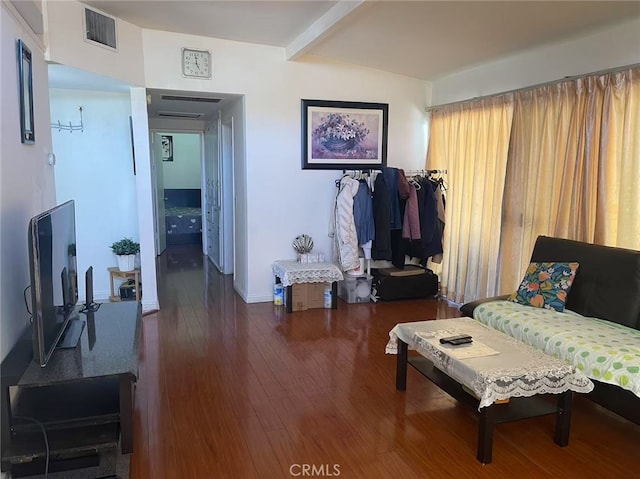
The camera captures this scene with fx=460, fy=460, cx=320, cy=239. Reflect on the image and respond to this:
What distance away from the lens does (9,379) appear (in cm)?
189

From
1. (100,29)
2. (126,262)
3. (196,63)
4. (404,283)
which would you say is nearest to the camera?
(100,29)

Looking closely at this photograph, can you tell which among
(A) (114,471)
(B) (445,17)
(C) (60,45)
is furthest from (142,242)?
(B) (445,17)

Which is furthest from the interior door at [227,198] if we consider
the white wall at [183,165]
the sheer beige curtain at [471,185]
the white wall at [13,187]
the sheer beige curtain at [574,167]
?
the white wall at [183,165]

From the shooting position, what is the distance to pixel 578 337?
261 cm

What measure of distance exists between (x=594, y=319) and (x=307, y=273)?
2.43m

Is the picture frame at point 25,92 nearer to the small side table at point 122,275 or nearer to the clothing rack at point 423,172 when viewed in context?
the small side table at point 122,275

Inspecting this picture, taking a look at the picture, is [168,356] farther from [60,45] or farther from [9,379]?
[60,45]

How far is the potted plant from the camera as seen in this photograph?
A: 4.54m

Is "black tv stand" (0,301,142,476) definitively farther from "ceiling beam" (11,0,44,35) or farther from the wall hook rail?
the wall hook rail

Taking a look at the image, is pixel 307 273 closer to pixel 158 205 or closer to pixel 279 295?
pixel 279 295

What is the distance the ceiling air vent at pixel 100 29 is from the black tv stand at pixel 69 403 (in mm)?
2286

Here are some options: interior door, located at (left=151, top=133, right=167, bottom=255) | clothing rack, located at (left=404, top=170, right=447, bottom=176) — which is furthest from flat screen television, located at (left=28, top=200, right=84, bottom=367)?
interior door, located at (left=151, top=133, right=167, bottom=255)

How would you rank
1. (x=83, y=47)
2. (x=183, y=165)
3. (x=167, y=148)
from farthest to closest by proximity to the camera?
(x=183, y=165)
(x=167, y=148)
(x=83, y=47)

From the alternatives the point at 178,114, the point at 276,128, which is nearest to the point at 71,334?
the point at 276,128
